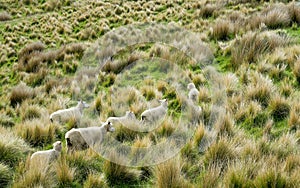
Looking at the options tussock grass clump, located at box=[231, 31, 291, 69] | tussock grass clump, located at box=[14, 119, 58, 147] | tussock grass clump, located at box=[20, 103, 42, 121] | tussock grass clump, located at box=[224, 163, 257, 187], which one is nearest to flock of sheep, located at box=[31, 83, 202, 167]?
tussock grass clump, located at box=[14, 119, 58, 147]

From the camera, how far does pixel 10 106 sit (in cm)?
754

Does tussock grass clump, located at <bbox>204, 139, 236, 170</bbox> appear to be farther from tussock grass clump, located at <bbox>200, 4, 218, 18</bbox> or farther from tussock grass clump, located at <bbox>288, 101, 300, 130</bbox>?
tussock grass clump, located at <bbox>200, 4, 218, 18</bbox>

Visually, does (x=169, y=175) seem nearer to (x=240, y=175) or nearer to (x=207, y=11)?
(x=240, y=175)

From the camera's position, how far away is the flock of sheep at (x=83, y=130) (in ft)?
13.8

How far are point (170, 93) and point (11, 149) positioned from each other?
343cm

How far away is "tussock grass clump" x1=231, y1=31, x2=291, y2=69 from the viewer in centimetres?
765

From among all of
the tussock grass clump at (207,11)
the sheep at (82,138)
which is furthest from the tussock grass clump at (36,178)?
the tussock grass clump at (207,11)

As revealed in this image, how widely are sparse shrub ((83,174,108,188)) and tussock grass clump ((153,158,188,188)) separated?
616 mm

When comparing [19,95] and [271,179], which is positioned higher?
[271,179]

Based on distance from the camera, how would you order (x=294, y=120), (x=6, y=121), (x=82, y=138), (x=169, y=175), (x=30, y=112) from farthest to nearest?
(x=30, y=112)
(x=6, y=121)
(x=294, y=120)
(x=82, y=138)
(x=169, y=175)

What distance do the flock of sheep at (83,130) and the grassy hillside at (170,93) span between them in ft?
0.42

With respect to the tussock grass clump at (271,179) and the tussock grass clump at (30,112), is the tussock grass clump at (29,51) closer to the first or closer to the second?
the tussock grass clump at (30,112)

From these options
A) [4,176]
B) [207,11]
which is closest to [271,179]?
[4,176]

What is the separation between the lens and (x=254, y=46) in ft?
26.1
